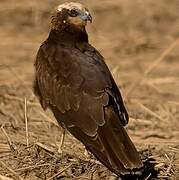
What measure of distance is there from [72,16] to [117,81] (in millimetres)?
2931

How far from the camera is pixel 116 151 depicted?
19.3ft

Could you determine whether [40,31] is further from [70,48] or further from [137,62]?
[70,48]

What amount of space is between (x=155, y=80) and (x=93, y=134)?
4.03 meters

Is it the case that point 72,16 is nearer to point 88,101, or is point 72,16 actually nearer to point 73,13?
point 73,13

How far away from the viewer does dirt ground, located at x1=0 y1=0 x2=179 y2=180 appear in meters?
6.67

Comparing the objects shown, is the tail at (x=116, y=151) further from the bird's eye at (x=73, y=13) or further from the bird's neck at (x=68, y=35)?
the bird's eye at (x=73, y=13)

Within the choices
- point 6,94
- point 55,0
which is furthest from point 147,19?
point 6,94

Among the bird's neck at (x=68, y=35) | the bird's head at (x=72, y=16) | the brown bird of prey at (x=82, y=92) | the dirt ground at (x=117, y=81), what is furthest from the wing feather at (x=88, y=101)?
the dirt ground at (x=117, y=81)

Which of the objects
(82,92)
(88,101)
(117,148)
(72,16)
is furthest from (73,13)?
(117,148)

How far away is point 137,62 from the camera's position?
10.8m

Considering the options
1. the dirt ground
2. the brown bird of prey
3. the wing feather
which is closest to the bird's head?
the brown bird of prey

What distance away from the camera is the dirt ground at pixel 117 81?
667 cm

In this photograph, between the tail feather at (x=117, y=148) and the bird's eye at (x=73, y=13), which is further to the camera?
the bird's eye at (x=73, y=13)

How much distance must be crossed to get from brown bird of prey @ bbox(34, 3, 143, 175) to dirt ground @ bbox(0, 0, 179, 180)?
464 mm
